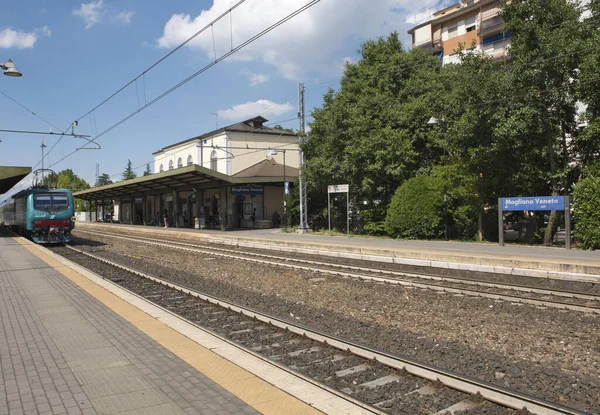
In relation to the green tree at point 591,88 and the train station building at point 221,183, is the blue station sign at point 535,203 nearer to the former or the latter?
the green tree at point 591,88

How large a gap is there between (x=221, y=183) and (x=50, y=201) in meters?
13.0

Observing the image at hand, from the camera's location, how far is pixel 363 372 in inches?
207

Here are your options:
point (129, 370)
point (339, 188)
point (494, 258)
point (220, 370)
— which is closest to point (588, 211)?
point (494, 258)

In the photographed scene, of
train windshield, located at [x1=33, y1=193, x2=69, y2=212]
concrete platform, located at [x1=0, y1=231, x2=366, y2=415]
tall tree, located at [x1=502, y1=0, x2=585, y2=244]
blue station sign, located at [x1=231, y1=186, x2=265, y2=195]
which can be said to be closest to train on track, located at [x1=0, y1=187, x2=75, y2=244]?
train windshield, located at [x1=33, y1=193, x2=69, y2=212]

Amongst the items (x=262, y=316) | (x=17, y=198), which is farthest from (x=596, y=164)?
(x=17, y=198)

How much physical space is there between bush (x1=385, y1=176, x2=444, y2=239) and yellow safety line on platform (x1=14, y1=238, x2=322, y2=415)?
699 inches

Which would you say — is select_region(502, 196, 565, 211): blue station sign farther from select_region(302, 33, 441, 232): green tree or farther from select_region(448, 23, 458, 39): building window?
select_region(448, 23, 458, 39): building window

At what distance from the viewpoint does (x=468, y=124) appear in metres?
20.0

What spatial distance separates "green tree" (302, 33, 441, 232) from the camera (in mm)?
25672

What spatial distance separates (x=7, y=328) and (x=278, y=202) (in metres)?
36.7

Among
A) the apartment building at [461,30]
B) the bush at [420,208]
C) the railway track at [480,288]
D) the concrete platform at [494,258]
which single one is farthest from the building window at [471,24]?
the railway track at [480,288]

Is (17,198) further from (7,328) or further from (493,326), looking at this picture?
(493,326)

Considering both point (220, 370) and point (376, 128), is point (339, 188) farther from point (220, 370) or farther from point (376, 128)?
point (220, 370)

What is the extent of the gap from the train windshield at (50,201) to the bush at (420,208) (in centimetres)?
1825
